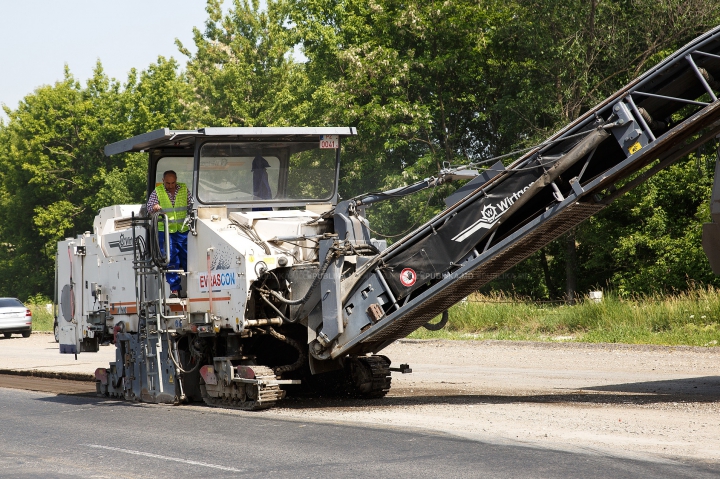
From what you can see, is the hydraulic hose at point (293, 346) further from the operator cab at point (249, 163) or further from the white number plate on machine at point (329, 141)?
the white number plate on machine at point (329, 141)

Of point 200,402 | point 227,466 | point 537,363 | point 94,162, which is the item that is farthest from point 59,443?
point 94,162

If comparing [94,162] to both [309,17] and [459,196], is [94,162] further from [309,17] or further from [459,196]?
[459,196]

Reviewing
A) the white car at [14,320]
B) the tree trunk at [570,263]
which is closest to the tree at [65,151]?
the white car at [14,320]

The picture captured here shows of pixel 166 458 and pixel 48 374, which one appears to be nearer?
pixel 166 458

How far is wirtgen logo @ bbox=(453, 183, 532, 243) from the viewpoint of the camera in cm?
1088

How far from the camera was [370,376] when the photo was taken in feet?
41.3

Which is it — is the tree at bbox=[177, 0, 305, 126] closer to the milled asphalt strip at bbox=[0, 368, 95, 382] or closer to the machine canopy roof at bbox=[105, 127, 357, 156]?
the milled asphalt strip at bbox=[0, 368, 95, 382]

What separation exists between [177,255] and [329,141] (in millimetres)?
2725

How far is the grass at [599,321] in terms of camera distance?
816 inches

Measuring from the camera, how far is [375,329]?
11.2 metres

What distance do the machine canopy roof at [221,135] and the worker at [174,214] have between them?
589mm

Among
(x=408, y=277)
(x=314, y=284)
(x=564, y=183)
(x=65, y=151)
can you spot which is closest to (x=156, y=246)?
(x=314, y=284)

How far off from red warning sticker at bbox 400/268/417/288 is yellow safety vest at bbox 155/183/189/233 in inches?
131

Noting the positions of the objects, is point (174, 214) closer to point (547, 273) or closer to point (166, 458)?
point (166, 458)
